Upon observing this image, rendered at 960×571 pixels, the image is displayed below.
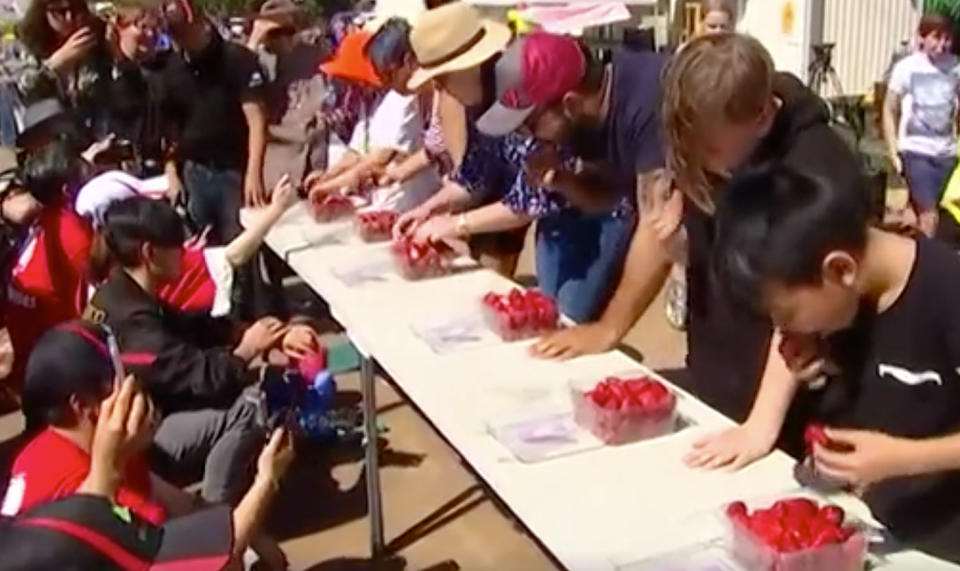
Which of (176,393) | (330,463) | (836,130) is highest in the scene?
(836,130)

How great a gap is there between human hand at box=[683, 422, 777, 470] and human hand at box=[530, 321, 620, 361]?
549 millimetres

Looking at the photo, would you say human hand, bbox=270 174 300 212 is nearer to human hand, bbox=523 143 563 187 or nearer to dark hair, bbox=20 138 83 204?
dark hair, bbox=20 138 83 204

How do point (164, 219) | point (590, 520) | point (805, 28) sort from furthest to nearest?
1. point (805, 28)
2. point (164, 219)
3. point (590, 520)

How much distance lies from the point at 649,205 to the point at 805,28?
23.5 ft

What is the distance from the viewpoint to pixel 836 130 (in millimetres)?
2188

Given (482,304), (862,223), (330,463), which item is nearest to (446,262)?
(482,304)

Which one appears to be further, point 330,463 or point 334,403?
point 334,403

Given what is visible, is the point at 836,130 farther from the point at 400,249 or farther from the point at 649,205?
the point at 400,249

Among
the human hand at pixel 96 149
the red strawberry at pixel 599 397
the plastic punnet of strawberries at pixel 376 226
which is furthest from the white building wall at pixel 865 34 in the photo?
the red strawberry at pixel 599 397

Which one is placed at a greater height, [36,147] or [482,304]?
[36,147]

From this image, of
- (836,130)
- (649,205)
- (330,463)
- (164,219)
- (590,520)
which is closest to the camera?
(590,520)

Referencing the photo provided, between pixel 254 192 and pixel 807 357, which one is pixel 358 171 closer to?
pixel 254 192

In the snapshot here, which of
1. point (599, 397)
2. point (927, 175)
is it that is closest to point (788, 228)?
point (599, 397)

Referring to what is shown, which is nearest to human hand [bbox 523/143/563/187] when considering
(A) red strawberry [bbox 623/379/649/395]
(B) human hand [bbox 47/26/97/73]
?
(A) red strawberry [bbox 623/379/649/395]
